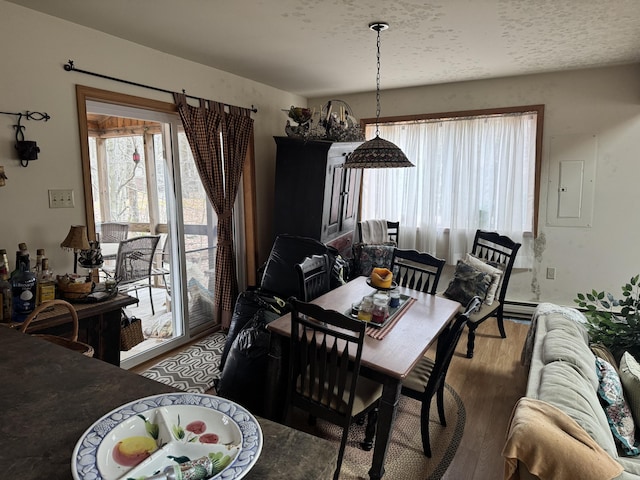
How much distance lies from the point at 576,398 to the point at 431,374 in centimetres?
69

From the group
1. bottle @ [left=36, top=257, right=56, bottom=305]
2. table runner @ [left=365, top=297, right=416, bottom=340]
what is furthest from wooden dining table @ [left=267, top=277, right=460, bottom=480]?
bottle @ [left=36, top=257, right=56, bottom=305]

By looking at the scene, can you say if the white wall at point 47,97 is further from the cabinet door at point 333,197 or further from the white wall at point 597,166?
the white wall at point 597,166

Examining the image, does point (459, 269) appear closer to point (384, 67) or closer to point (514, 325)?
point (514, 325)

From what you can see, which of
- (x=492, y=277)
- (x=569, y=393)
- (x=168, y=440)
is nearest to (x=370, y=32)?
(x=492, y=277)

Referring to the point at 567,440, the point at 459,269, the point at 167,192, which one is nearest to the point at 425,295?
the point at 459,269

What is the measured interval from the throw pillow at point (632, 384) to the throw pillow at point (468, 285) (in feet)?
Answer: 4.47

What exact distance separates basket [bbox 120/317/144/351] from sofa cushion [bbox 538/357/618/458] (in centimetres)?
243

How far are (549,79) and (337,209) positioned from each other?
2422 mm

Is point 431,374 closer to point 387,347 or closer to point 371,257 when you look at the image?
point 387,347

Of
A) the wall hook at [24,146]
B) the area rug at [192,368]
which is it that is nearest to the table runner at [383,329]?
the area rug at [192,368]

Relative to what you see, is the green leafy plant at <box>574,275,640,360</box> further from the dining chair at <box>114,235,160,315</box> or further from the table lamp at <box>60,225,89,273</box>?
the dining chair at <box>114,235,160,315</box>

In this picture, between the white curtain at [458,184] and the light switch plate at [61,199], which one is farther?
the white curtain at [458,184]

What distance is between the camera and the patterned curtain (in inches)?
132

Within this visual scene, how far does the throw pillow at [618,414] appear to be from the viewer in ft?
5.53
